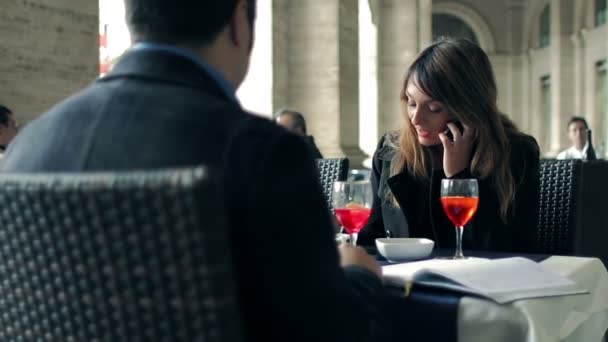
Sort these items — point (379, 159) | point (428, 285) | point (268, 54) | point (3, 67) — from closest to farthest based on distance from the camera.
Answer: point (428, 285) → point (379, 159) → point (3, 67) → point (268, 54)

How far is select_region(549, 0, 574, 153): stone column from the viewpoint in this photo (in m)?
22.8

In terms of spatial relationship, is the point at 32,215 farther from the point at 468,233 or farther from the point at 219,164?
the point at 468,233

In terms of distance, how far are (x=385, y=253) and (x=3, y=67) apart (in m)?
2.63

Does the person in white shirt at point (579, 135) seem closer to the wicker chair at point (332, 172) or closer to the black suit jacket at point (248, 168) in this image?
A: the wicker chair at point (332, 172)

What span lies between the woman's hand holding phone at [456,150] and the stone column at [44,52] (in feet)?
7.84

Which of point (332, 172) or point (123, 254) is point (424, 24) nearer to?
point (332, 172)

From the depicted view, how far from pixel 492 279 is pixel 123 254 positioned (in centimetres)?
98

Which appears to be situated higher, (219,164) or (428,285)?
(219,164)

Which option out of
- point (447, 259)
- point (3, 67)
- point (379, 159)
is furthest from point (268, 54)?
point (447, 259)

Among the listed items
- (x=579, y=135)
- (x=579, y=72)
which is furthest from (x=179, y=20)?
(x=579, y=72)

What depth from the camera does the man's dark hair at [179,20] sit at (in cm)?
103

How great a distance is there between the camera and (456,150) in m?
2.52

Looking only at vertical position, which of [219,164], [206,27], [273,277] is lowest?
[273,277]

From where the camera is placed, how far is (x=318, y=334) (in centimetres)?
92
